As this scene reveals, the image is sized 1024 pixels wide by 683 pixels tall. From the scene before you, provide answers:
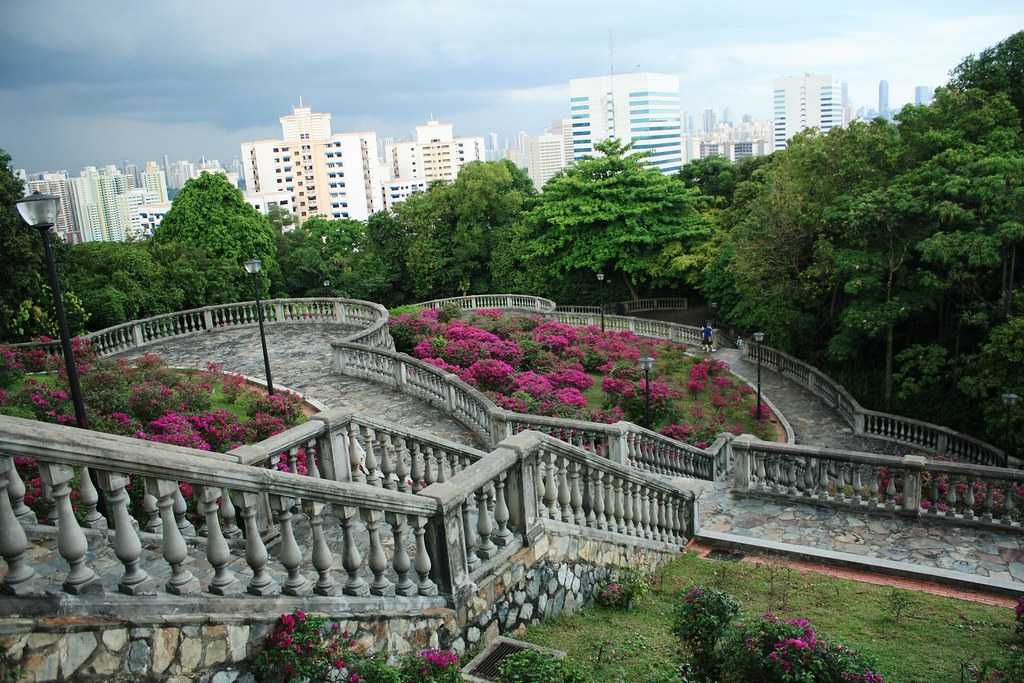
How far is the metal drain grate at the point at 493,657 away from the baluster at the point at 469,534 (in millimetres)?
696

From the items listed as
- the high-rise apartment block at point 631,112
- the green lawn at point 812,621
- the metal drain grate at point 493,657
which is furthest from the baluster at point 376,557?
the high-rise apartment block at point 631,112

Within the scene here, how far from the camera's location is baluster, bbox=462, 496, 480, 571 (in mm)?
6207

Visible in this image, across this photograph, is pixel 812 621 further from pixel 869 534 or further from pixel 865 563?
pixel 869 534

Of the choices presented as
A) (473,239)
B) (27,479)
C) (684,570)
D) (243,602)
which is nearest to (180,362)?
(27,479)

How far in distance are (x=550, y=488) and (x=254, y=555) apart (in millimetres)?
3419

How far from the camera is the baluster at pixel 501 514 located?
6.73 metres

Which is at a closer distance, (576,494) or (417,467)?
(576,494)

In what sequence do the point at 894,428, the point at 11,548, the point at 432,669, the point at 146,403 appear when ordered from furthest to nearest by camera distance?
the point at 894,428 → the point at 146,403 → the point at 432,669 → the point at 11,548

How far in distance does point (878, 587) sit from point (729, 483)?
17.4ft

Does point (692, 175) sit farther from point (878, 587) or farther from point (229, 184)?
point (878, 587)

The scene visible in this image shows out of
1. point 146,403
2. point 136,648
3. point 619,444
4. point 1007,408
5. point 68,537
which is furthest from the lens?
point 1007,408

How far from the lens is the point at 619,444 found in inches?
521

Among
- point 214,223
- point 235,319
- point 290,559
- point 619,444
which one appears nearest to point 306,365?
point 235,319

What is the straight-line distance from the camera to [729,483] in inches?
573
